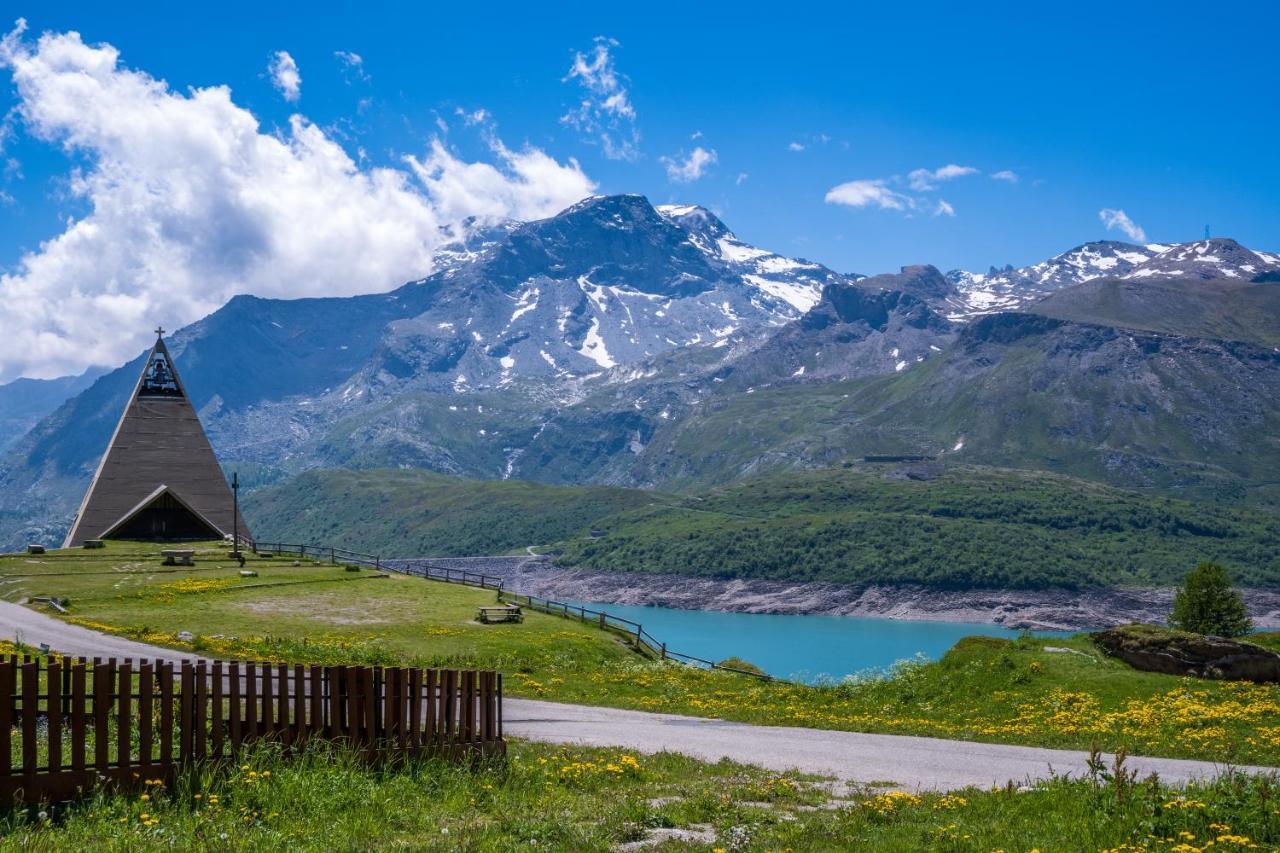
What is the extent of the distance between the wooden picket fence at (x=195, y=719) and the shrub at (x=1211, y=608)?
2111 inches

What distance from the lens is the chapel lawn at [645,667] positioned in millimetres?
24656

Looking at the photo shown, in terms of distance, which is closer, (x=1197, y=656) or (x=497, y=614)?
(x=1197, y=656)

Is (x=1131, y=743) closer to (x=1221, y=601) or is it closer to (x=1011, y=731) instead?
(x=1011, y=731)

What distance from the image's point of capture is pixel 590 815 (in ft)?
44.3

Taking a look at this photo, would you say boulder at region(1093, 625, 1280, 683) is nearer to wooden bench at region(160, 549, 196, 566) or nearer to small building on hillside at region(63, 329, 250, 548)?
wooden bench at region(160, 549, 196, 566)

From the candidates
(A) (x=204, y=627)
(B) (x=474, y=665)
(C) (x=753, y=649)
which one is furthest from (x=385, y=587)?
(C) (x=753, y=649)

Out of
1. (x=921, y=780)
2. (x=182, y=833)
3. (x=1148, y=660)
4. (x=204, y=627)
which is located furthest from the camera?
(x=204, y=627)

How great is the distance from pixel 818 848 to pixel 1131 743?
12.9 m

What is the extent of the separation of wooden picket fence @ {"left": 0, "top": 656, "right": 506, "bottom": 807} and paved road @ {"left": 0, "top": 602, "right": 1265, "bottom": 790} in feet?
18.6

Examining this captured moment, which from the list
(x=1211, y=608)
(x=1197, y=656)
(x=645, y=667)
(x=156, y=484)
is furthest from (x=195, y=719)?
(x=156, y=484)

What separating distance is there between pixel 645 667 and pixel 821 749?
71.7ft

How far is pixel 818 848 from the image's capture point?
12188mm

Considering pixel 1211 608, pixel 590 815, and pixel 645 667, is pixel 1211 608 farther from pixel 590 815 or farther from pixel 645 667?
pixel 590 815

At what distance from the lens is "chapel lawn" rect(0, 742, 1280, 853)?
38.2 ft
